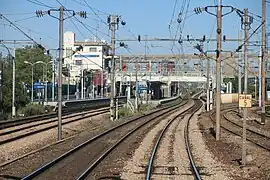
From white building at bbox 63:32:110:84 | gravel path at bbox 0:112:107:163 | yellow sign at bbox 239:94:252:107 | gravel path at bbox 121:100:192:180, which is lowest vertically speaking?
gravel path at bbox 0:112:107:163

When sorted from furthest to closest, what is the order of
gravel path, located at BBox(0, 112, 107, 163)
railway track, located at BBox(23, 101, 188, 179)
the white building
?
the white building < gravel path, located at BBox(0, 112, 107, 163) < railway track, located at BBox(23, 101, 188, 179)

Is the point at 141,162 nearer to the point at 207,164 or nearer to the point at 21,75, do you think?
the point at 207,164

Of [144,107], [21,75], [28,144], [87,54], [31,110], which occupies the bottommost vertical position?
[28,144]

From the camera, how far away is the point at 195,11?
101 ft

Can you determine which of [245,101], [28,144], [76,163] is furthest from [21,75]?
[245,101]

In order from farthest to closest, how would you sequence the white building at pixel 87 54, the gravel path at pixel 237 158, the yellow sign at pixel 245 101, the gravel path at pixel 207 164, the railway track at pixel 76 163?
the white building at pixel 87 54
the yellow sign at pixel 245 101
the gravel path at pixel 237 158
the gravel path at pixel 207 164
the railway track at pixel 76 163

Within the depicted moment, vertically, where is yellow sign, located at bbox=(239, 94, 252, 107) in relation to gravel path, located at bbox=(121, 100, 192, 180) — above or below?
above

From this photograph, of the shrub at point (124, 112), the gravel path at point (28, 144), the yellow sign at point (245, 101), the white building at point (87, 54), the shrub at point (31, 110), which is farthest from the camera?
the white building at point (87, 54)

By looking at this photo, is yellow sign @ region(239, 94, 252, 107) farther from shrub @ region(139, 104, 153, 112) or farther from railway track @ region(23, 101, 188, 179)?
shrub @ region(139, 104, 153, 112)

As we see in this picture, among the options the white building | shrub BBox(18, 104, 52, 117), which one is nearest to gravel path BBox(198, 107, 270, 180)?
shrub BBox(18, 104, 52, 117)

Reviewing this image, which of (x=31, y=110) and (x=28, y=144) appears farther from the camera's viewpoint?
(x=31, y=110)

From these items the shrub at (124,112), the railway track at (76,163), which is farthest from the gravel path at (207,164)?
the shrub at (124,112)

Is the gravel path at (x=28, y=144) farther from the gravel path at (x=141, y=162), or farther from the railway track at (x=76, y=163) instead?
the gravel path at (x=141, y=162)

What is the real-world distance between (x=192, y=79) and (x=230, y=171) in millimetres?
84156
